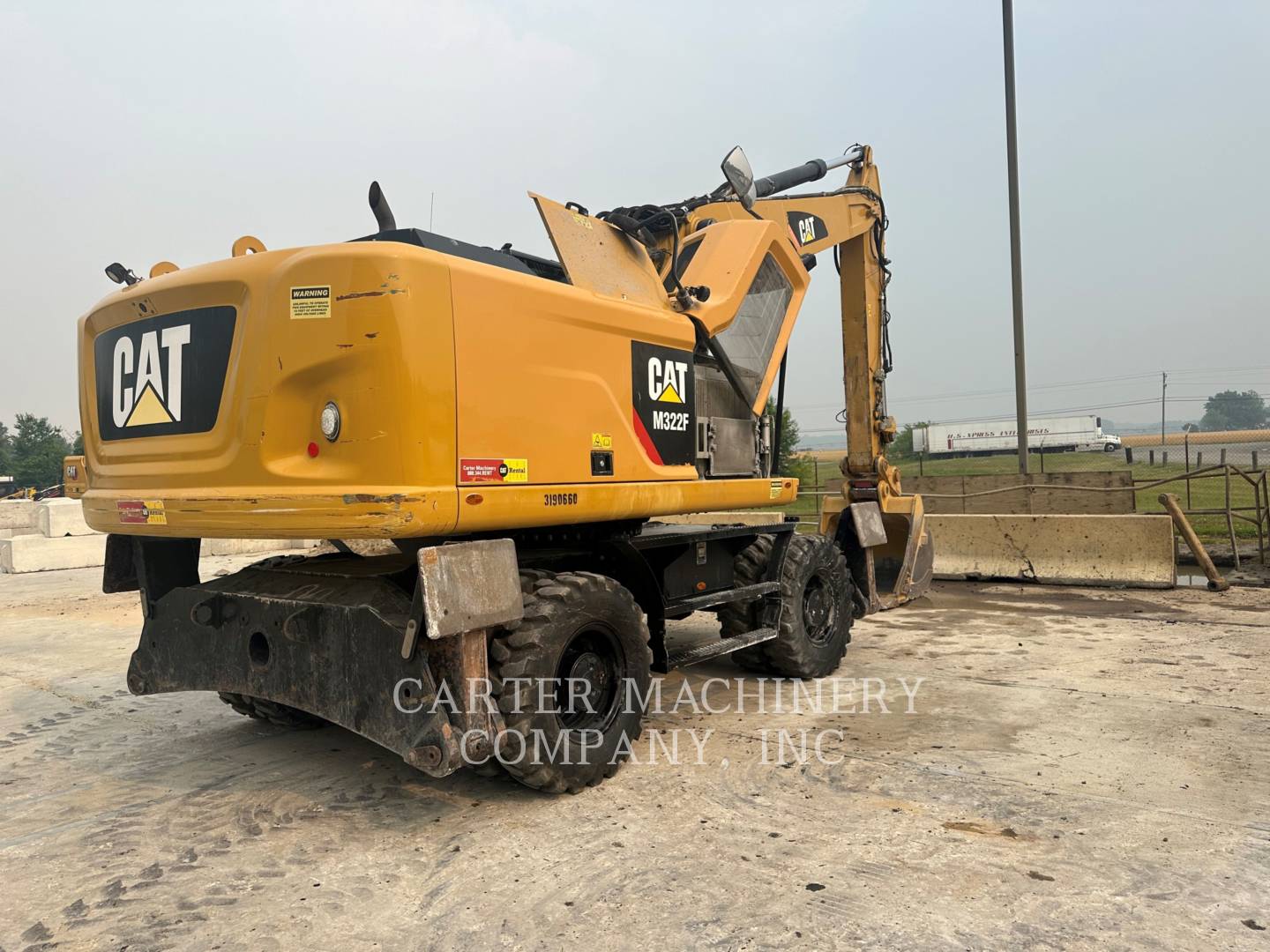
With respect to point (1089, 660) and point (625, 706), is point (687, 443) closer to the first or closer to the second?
point (625, 706)

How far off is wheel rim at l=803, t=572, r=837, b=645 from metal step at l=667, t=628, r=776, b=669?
57 centimetres

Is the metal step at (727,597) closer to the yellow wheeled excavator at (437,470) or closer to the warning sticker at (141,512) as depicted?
the yellow wheeled excavator at (437,470)

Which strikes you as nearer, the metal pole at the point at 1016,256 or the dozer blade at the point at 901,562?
the dozer blade at the point at 901,562

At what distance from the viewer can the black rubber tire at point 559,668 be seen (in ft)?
12.6

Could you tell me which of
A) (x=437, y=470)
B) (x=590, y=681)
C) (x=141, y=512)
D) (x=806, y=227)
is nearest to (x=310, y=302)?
(x=437, y=470)

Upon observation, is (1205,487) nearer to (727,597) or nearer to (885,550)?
(885,550)

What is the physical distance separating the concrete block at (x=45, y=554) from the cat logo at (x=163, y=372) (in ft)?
37.4

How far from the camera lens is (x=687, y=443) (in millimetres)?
5215

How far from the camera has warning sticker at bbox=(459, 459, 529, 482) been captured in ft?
12.3

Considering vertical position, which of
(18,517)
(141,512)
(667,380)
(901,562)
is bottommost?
(901,562)

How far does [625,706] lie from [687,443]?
1.56m

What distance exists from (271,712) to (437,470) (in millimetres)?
2550

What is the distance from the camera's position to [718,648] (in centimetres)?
541

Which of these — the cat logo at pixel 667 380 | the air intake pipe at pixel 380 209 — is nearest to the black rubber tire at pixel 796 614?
the cat logo at pixel 667 380
